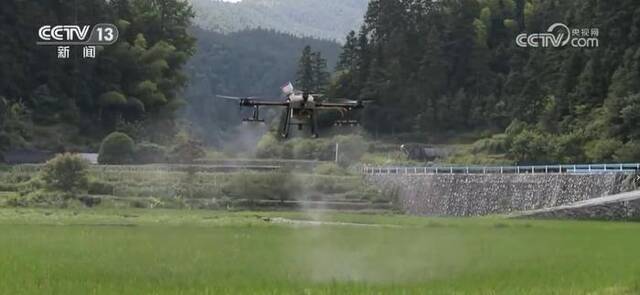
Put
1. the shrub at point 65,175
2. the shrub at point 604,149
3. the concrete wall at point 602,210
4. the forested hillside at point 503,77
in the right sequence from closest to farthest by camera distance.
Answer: the concrete wall at point 602,210 → the shrub at point 65,175 → the shrub at point 604,149 → the forested hillside at point 503,77

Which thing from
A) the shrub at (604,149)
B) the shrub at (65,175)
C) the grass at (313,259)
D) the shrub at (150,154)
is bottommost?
the grass at (313,259)

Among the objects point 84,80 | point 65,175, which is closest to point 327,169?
point 65,175

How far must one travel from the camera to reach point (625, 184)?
142 feet

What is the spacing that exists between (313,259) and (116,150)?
42375 millimetres

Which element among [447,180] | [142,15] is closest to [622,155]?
[447,180]

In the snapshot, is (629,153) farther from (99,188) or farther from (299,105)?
(299,105)

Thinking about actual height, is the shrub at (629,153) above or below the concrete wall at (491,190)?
above

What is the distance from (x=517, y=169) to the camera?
50.3m

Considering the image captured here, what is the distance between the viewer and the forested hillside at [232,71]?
48.4m

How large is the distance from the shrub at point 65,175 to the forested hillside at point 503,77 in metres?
19.7

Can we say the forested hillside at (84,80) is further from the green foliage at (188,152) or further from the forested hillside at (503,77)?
the forested hillside at (503,77)

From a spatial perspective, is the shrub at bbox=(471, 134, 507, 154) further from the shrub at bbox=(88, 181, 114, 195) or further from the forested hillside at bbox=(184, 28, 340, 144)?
the shrub at bbox=(88, 181, 114, 195)

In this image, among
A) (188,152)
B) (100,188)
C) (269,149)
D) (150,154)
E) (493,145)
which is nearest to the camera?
(269,149)

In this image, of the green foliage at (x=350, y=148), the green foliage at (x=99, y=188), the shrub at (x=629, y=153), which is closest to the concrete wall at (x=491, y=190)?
the green foliage at (x=350, y=148)
